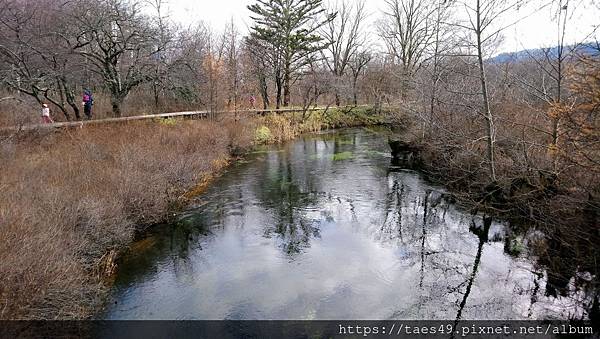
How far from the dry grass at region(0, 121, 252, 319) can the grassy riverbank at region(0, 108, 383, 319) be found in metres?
0.02

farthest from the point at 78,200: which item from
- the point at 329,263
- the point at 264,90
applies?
the point at 264,90

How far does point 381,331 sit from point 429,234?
4.14 meters

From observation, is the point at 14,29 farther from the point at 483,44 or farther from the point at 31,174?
the point at 483,44

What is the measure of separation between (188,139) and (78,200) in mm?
8124

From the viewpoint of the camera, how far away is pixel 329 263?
24.8 feet

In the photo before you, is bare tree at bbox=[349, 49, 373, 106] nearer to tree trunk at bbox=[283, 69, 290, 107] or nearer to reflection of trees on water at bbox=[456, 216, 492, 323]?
tree trunk at bbox=[283, 69, 290, 107]

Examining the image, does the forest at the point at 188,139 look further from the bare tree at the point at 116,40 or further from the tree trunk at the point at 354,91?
the tree trunk at the point at 354,91

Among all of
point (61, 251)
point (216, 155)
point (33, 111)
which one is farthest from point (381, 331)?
point (33, 111)

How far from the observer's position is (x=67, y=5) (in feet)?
58.1

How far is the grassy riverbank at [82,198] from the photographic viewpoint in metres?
4.87

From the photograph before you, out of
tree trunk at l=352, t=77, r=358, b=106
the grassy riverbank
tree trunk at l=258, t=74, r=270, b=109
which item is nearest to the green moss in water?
Answer: the grassy riverbank

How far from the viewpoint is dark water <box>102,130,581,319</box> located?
602 centimetres

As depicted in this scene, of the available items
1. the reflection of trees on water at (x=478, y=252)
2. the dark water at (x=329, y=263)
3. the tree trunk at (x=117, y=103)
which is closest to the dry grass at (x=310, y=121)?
the tree trunk at (x=117, y=103)

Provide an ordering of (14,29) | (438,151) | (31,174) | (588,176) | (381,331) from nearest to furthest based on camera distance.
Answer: (381,331), (588,176), (31,174), (438,151), (14,29)
